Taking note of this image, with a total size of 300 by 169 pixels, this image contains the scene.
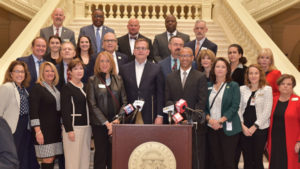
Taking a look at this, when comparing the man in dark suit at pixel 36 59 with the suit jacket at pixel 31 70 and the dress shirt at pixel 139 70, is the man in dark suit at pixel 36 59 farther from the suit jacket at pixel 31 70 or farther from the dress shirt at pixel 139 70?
the dress shirt at pixel 139 70

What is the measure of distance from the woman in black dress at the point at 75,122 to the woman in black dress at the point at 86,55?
470 mm

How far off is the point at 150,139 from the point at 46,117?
169 centimetres

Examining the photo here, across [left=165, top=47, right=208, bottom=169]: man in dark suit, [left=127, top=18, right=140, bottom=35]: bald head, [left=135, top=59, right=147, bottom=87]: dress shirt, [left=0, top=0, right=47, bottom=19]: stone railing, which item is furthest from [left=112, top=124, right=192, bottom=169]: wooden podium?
[left=0, top=0, right=47, bottom=19]: stone railing

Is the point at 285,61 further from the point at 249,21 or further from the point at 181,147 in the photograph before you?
the point at 181,147

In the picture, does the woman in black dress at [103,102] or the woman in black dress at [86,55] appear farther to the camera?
the woman in black dress at [86,55]

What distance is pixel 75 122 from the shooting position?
4.43 meters

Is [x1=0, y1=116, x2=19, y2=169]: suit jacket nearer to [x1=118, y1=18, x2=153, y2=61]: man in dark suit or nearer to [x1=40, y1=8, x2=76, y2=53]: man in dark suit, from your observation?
[x1=118, y1=18, x2=153, y2=61]: man in dark suit

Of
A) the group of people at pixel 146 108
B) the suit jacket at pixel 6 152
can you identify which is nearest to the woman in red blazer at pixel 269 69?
the group of people at pixel 146 108

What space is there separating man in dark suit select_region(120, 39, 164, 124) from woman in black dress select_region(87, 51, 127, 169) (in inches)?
6.1

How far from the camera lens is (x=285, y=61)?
623cm

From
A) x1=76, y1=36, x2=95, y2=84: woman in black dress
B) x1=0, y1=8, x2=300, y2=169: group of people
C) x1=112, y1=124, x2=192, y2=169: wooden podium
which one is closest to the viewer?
x1=112, y1=124, x2=192, y2=169: wooden podium

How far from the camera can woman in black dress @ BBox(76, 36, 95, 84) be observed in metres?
4.96

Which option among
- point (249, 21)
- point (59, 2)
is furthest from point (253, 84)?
point (59, 2)

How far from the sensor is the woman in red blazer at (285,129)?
4.43 m
